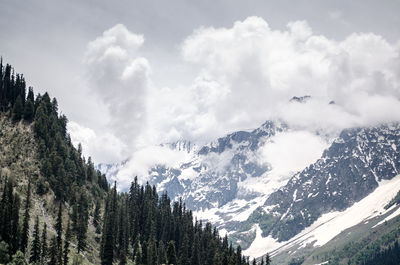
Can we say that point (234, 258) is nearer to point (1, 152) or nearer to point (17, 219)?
point (17, 219)

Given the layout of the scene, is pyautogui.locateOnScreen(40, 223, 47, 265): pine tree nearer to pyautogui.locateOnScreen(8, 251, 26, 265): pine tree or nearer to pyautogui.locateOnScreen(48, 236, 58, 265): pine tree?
pyautogui.locateOnScreen(48, 236, 58, 265): pine tree

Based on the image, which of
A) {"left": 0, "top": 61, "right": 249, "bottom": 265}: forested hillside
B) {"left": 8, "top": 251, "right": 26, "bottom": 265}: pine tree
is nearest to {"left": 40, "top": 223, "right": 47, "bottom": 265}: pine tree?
{"left": 0, "top": 61, "right": 249, "bottom": 265}: forested hillside

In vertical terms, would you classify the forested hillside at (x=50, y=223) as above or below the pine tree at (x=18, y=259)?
above

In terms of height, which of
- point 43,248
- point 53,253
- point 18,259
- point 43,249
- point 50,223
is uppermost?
point 50,223

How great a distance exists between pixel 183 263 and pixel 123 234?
31053mm

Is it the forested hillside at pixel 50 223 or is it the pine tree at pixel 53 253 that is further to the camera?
the forested hillside at pixel 50 223

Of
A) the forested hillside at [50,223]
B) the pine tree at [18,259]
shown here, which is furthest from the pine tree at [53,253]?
the pine tree at [18,259]

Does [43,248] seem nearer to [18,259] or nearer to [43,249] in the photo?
[43,249]

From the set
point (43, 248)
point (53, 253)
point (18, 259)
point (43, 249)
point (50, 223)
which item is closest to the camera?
point (18, 259)

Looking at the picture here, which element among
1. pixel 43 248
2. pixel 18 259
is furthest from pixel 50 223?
pixel 18 259

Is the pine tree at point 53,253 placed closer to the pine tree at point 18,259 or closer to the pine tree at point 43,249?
the pine tree at point 43,249

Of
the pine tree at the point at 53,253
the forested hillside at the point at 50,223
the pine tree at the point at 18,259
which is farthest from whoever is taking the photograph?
the forested hillside at the point at 50,223

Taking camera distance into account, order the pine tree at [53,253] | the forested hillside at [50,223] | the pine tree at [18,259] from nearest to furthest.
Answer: the pine tree at [18,259] < the pine tree at [53,253] < the forested hillside at [50,223]

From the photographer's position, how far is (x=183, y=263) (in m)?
198
